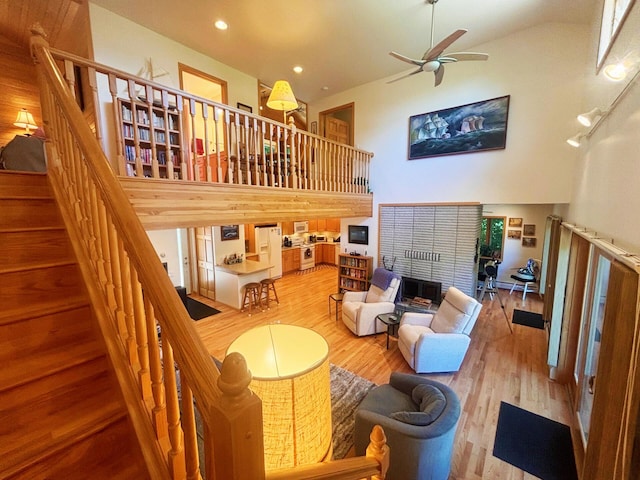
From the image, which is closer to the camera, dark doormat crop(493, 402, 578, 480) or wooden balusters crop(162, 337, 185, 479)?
wooden balusters crop(162, 337, 185, 479)

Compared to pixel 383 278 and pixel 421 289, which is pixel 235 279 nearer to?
pixel 383 278

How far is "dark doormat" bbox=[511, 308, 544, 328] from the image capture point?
5.12m

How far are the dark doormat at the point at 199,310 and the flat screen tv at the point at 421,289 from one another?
165 inches

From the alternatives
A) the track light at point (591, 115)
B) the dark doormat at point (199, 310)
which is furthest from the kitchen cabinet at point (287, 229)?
the track light at point (591, 115)

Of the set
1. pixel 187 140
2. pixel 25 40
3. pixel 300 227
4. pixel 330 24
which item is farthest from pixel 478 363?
pixel 25 40

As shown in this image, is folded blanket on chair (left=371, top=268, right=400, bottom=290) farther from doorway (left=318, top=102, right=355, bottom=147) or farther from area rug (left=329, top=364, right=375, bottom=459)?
doorway (left=318, top=102, right=355, bottom=147)

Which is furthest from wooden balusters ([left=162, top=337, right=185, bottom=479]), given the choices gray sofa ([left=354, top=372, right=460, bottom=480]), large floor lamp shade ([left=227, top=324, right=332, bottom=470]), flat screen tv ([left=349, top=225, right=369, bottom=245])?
flat screen tv ([left=349, top=225, right=369, bottom=245])

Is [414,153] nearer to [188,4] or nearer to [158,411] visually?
[188,4]

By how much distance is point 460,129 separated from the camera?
15.9ft

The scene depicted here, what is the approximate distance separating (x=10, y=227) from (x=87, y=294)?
0.75 meters

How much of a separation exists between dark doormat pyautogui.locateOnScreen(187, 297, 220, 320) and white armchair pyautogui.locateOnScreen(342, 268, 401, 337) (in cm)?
294

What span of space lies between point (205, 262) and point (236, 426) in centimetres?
653

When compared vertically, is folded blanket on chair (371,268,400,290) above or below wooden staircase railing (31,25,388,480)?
below

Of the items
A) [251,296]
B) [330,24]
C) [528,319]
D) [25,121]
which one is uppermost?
[330,24]
